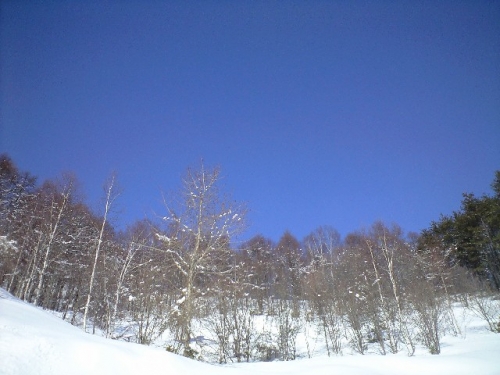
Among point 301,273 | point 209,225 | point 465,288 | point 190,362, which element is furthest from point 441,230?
point 190,362

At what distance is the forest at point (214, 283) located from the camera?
11.9 m

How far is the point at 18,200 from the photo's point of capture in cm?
2323

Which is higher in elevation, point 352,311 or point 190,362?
point 352,311

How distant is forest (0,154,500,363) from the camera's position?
11.9 meters

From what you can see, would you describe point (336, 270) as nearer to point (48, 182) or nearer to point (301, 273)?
Result: point (301, 273)

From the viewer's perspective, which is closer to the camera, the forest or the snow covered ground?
the snow covered ground

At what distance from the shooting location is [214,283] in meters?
12.2

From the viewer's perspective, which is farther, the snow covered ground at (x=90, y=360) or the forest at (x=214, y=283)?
the forest at (x=214, y=283)

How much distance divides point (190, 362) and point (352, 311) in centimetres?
1610

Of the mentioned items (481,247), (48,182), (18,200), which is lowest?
(481,247)

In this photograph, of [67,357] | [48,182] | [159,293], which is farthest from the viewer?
[48,182]

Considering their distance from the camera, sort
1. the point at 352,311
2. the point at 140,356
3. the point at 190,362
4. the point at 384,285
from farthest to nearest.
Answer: the point at 384,285
the point at 352,311
the point at 190,362
the point at 140,356

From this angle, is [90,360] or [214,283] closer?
[90,360]

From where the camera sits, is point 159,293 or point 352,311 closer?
point 159,293
